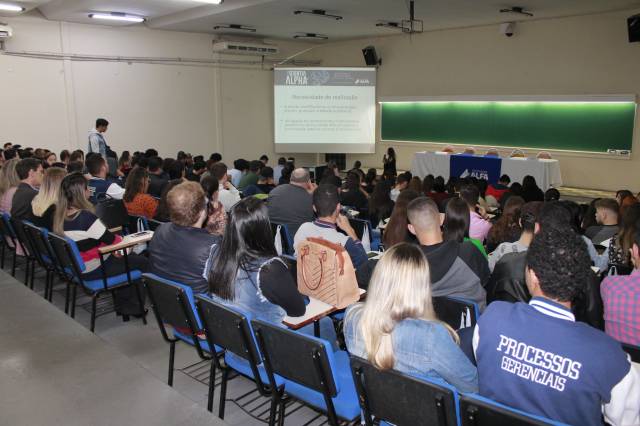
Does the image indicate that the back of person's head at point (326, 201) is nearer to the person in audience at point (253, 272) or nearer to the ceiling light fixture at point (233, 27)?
the person in audience at point (253, 272)

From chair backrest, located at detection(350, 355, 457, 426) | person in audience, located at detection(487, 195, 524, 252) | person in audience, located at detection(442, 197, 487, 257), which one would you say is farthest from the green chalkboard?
chair backrest, located at detection(350, 355, 457, 426)

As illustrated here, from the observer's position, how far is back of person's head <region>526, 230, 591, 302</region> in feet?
5.59

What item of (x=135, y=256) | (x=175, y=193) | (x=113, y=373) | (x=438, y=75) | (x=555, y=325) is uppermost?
(x=438, y=75)

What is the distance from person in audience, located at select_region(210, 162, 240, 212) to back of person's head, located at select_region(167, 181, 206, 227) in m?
2.58

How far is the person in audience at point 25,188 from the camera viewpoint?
468cm

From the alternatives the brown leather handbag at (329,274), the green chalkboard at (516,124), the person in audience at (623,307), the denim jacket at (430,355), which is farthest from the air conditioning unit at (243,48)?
the denim jacket at (430,355)

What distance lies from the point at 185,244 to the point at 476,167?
338 inches

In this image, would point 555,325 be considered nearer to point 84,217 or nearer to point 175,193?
point 175,193

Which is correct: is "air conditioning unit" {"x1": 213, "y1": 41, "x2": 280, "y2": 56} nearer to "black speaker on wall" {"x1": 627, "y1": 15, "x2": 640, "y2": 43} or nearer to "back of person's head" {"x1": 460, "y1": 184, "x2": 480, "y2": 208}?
"black speaker on wall" {"x1": 627, "y1": 15, "x2": 640, "y2": 43}

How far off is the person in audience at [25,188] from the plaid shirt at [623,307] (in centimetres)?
456

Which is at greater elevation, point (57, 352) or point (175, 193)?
point (175, 193)

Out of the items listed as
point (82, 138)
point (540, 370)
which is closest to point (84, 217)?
point (540, 370)

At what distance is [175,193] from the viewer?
311 centimetres

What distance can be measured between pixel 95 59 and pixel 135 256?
8197 mm
